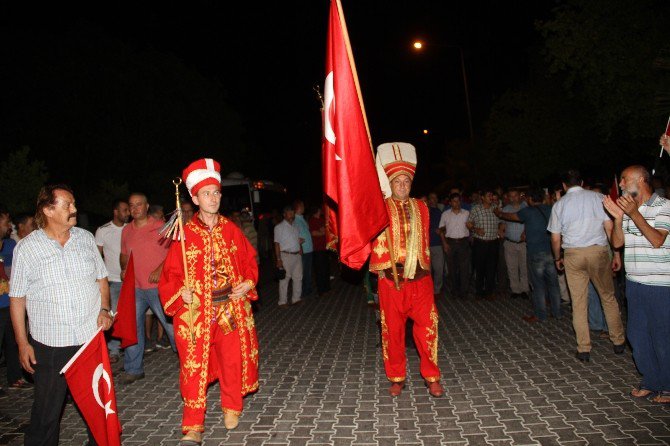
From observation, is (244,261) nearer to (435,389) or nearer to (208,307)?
(208,307)

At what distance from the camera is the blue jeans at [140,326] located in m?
6.45

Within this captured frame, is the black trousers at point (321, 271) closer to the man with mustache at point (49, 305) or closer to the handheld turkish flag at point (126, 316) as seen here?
the handheld turkish flag at point (126, 316)

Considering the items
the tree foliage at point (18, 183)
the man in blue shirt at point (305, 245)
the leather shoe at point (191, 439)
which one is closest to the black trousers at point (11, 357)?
the leather shoe at point (191, 439)

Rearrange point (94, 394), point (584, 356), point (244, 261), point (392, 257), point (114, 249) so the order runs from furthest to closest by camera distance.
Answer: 1. point (114, 249)
2. point (584, 356)
3. point (392, 257)
4. point (244, 261)
5. point (94, 394)

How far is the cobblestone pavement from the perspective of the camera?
449 cm

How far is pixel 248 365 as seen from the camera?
15.6ft

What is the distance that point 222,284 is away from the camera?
4691mm

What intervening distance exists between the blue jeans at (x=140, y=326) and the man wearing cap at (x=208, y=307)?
7.06ft

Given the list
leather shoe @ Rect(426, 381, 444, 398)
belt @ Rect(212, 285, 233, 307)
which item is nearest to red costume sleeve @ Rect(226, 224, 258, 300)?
belt @ Rect(212, 285, 233, 307)

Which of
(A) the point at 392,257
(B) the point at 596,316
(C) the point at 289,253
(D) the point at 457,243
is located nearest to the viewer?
(A) the point at 392,257

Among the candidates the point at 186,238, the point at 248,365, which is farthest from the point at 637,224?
the point at 186,238

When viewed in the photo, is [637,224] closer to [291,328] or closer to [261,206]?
[291,328]

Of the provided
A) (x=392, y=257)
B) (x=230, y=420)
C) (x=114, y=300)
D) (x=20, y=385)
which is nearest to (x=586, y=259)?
(x=392, y=257)

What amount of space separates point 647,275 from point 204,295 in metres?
3.97
